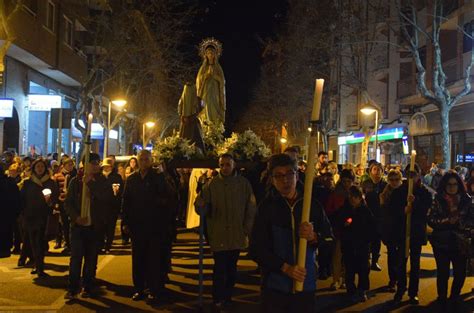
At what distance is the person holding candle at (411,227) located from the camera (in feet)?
27.3

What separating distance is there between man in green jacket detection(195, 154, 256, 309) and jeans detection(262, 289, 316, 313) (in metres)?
3.25

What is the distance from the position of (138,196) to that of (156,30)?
25.5 metres

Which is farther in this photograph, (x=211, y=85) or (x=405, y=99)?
(x=405, y=99)

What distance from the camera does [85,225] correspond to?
26.9ft

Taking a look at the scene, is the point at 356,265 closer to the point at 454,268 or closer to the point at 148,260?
the point at 454,268

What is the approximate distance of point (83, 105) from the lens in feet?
90.1

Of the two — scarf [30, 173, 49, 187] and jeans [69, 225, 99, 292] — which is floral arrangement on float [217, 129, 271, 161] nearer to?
scarf [30, 173, 49, 187]

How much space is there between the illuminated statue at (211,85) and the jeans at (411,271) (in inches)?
242

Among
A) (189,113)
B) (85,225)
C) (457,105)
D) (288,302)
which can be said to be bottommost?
(288,302)

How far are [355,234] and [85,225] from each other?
3945 millimetres

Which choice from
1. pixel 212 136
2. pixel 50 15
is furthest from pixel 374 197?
pixel 50 15

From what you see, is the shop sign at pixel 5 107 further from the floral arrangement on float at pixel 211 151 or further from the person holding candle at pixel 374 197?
the person holding candle at pixel 374 197

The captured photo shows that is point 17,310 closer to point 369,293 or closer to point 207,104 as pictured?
point 369,293

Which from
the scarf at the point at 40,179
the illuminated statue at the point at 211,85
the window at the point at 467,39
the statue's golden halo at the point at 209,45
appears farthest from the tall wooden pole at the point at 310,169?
the window at the point at 467,39
